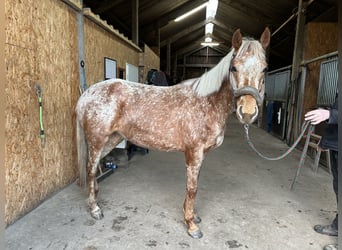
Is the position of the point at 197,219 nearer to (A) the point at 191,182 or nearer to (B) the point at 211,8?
(A) the point at 191,182

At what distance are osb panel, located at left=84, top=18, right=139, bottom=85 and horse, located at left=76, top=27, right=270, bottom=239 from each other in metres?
1.00

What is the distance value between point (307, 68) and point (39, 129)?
4.78 m

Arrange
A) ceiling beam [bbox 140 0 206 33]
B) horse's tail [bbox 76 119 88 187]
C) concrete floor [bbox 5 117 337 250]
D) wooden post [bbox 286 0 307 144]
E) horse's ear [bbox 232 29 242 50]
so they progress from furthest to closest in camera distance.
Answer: ceiling beam [bbox 140 0 206 33] < wooden post [bbox 286 0 307 144] < horse's tail [bbox 76 119 88 187] < concrete floor [bbox 5 117 337 250] < horse's ear [bbox 232 29 242 50]

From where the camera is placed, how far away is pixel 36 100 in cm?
207

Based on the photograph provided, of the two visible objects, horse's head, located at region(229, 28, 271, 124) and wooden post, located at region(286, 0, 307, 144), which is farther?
wooden post, located at region(286, 0, 307, 144)

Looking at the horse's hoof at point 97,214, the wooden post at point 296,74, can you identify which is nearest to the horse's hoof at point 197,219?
the horse's hoof at point 97,214

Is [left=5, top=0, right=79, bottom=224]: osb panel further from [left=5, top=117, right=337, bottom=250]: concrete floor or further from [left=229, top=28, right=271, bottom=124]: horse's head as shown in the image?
[left=229, top=28, right=271, bottom=124]: horse's head

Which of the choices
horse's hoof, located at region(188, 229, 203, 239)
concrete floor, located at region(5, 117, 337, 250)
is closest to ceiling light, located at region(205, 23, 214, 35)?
concrete floor, located at region(5, 117, 337, 250)

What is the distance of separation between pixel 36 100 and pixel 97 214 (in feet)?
3.65

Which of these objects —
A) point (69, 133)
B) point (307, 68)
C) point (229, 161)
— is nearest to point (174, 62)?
point (307, 68)

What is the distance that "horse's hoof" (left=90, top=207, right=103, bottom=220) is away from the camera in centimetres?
201

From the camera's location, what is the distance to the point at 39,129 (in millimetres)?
2131

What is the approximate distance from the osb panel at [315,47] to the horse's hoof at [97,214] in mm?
4335

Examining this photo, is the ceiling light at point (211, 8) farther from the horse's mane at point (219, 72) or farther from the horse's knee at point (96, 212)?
the horse's knee at point (96, 212)
